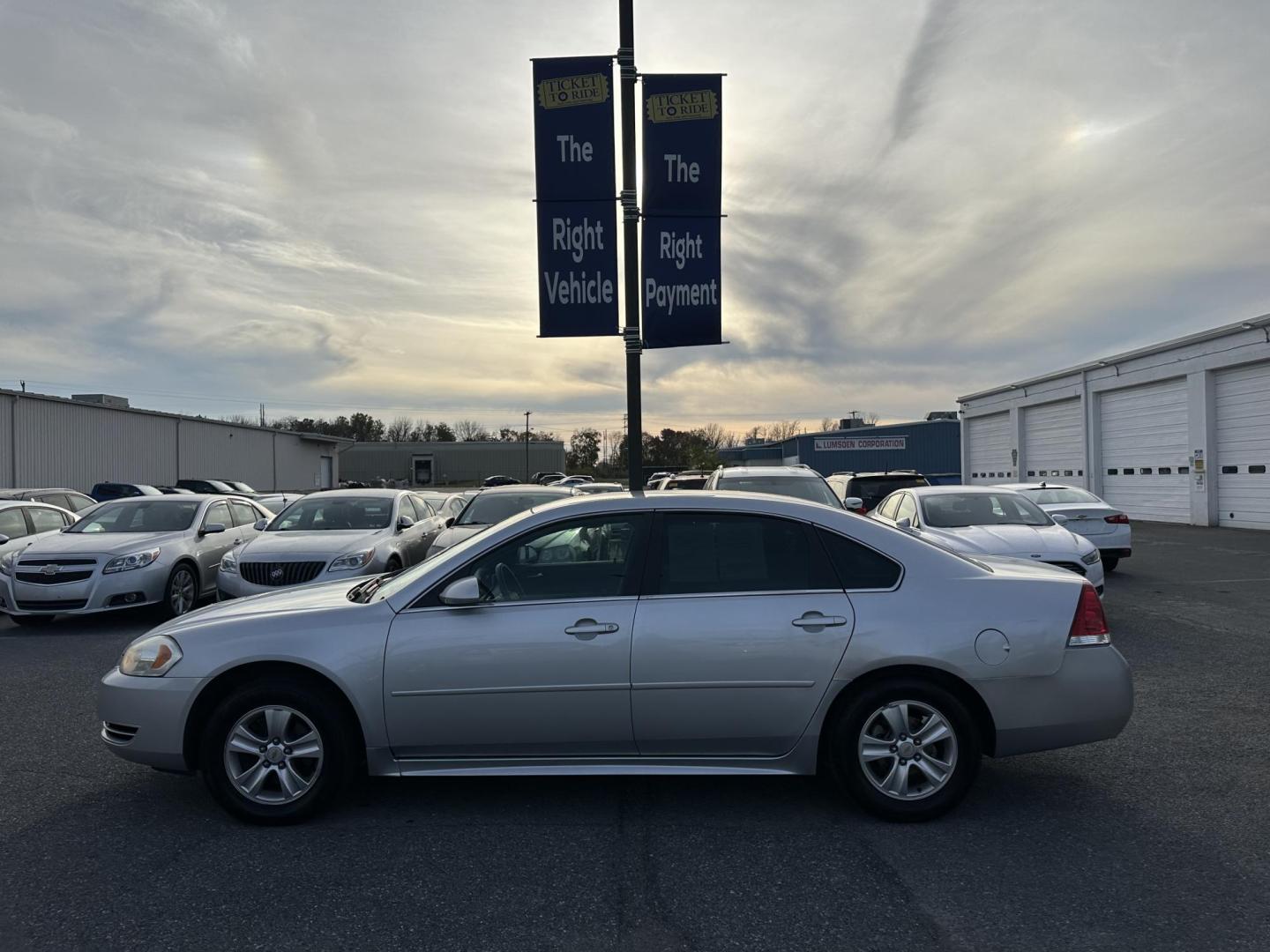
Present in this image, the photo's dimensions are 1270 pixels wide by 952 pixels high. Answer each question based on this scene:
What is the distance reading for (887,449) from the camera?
56.1 m

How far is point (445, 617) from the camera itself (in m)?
4.09

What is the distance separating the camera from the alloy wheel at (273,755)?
4.04m

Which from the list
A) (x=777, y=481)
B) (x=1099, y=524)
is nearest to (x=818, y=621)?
(x=777, y=481)

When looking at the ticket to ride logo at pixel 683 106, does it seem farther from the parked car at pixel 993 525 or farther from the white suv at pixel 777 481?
the parked car at pixel 993 525

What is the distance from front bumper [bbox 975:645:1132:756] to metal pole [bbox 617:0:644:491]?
466 cm

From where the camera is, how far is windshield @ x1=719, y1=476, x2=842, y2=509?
388 inches

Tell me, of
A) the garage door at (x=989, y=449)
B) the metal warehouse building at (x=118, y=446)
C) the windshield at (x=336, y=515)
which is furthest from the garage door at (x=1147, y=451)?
the metal warehouse building at (x=118, y=446)

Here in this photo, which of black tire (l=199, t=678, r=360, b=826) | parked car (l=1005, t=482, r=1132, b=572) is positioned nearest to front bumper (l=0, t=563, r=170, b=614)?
black tire (l=199, t=678, r=360, b=826)

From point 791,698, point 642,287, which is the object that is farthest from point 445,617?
point 642,287

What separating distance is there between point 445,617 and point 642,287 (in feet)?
16.4

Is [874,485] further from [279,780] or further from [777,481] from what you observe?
[279,780]

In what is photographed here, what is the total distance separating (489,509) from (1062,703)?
8.52 meters

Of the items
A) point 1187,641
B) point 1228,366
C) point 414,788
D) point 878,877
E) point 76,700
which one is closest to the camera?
point 878,877

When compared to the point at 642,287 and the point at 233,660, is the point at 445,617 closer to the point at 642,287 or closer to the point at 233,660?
the point at 233,660
